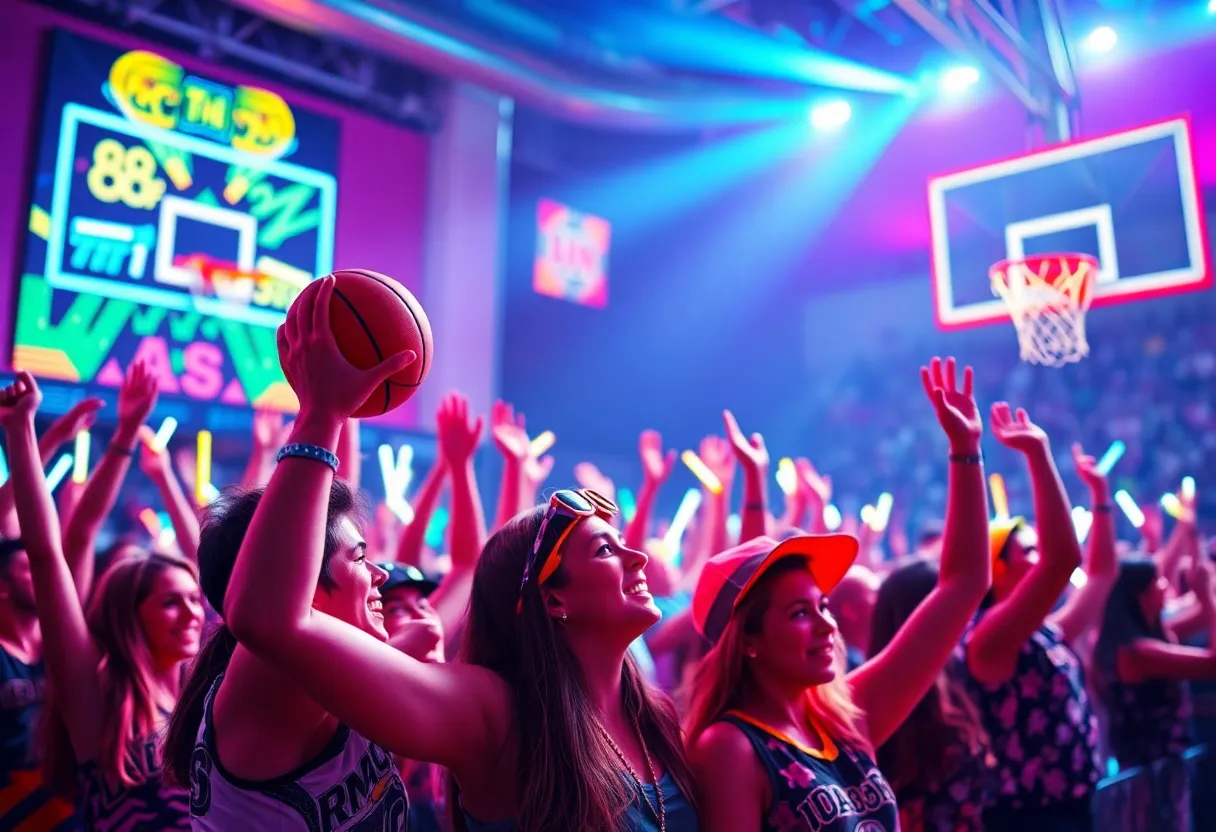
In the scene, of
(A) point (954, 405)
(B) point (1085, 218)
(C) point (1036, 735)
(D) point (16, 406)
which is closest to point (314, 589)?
(D) point (16, 406)

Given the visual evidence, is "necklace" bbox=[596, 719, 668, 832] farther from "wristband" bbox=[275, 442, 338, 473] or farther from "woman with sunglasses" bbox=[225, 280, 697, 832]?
"wristband" bbox=[275, 442, 338, 473]

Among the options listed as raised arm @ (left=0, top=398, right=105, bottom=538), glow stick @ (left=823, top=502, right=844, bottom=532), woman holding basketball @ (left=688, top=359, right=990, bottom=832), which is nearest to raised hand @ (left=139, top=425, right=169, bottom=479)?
raised arm @ (left=0, top=398, right=105, bottom=538)

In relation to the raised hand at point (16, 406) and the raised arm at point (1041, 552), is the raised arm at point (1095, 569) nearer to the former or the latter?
the raised arm at point (1041, 552)

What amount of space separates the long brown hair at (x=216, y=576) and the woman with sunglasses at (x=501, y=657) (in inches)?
10.8

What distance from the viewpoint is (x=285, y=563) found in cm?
116

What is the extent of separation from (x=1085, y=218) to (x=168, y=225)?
23.5ft

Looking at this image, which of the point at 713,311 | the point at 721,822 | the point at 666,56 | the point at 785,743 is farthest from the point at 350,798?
the point at 713,311

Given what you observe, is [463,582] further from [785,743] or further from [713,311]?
[713,311]

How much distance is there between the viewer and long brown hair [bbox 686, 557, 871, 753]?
79.0 inches

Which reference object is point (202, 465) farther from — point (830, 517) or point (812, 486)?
point (830, 517)

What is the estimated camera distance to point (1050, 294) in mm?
4754

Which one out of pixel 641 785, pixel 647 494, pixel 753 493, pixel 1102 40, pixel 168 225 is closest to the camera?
pixel 641 785

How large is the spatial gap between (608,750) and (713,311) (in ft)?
43.7

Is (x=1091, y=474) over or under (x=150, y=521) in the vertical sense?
over
